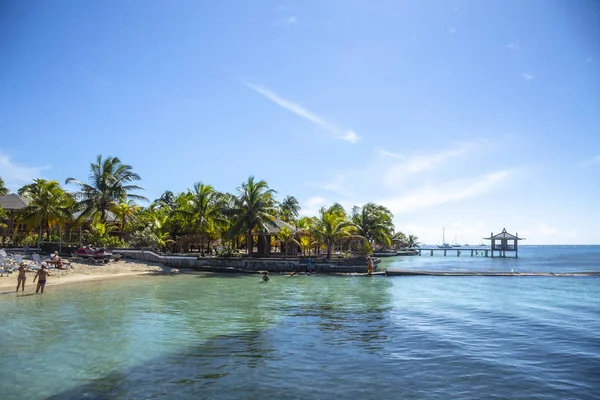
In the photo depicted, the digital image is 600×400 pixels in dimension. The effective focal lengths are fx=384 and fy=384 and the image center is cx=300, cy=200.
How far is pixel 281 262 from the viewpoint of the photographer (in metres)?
36.7

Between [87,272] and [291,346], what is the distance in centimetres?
2394

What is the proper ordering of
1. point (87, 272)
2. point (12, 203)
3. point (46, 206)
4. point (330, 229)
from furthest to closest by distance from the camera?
point (12, 203), point (330, 229), point (46, 206), point (87, 272)

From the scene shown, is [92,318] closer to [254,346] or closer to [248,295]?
[254,346]

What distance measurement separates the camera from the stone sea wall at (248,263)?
3616cm

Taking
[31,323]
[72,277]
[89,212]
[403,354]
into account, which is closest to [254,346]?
[403,354]

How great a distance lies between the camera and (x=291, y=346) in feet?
38.3

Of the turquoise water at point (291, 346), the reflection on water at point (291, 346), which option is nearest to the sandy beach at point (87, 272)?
the reflection on water at point (291, 346)

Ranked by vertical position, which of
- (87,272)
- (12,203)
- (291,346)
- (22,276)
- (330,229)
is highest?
(12,203)

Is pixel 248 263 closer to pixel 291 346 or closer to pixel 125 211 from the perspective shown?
pixel 125 211

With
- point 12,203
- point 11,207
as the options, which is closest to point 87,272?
point 11,207

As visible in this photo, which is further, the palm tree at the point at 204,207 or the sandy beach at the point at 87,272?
the palm tree at the point at 204,207

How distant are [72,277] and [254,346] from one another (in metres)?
21.7

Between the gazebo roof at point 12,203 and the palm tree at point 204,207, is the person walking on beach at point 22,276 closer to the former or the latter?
the palm tree at point 204,207

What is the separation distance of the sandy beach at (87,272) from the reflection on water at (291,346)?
3417 mm
